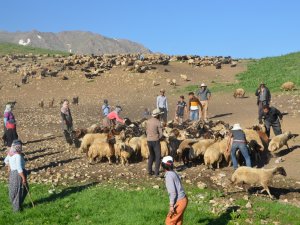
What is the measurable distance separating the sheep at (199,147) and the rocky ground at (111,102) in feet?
1.39

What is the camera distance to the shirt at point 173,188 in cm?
878

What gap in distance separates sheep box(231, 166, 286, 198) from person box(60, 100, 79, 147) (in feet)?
28.3

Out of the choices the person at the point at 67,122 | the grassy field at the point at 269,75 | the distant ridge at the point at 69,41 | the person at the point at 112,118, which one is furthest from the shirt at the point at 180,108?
the distant ridge at the point at 69,41

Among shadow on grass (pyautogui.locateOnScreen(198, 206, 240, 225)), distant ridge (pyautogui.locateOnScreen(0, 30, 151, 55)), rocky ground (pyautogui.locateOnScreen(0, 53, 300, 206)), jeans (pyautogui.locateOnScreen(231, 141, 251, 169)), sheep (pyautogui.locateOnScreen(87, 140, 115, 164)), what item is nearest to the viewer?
shadow on grass (pyautogui.locateOnScreen(198, 206, 240, 225))

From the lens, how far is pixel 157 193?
11898 millimetres

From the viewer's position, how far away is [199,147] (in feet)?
49.9

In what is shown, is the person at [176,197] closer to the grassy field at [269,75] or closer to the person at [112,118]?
the person at [112,118]

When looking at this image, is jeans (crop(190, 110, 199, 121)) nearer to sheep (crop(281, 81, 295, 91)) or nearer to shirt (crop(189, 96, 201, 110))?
shirt (crop(189, 96, 201, 110))

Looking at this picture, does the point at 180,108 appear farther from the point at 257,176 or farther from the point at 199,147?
the point at 257,176

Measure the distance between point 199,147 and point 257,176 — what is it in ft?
11.6

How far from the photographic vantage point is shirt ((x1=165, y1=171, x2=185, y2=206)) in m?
8.78

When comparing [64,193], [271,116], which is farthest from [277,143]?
[64,193]

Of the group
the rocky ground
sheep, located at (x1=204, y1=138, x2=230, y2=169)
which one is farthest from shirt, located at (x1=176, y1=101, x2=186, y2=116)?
sheep, located at (x1=204, y1=138, x2=230, y2=169)

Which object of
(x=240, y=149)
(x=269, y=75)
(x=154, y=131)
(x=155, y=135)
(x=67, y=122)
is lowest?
(x=240, y=149)
